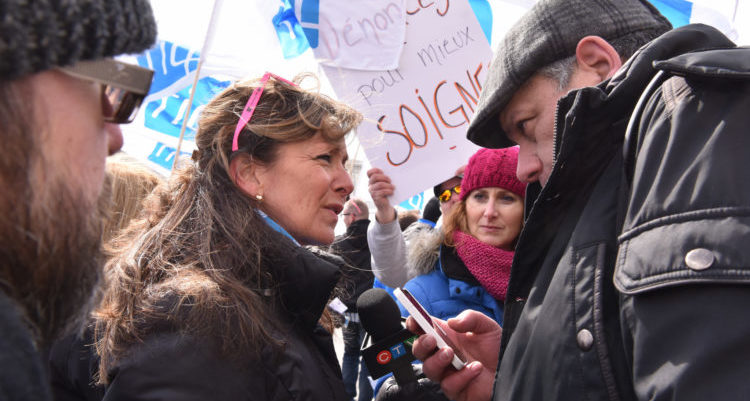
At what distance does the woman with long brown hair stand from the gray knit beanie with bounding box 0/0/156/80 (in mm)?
734

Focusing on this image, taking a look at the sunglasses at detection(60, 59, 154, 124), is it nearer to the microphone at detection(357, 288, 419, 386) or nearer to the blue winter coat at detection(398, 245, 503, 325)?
the microphone at detection(357, 288, 419, 386)

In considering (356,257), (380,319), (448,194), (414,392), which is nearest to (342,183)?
(380,319)

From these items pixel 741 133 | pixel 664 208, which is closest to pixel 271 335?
pixel 664 208

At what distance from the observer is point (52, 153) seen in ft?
2.62

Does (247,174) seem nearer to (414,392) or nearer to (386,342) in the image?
(386,342)

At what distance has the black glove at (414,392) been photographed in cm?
169

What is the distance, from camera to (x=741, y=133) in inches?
32.3

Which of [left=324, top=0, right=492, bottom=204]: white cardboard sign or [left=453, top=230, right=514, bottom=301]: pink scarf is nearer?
[left=453, top=230, right=514, bottom=301]: pink scarf

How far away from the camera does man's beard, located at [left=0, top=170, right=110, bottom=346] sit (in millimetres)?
735

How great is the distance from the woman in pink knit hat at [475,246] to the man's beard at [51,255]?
189cm

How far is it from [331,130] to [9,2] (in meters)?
1.38

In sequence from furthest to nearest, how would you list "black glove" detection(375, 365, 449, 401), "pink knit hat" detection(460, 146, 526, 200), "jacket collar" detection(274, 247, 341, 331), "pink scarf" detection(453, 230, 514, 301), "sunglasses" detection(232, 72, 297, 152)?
"pink knit hat" detection(460, 146, 526, 200) < "pink scarf" detection(453, 230, 514, 301) < "sunglasses" detection(232, 72, 297, 152) < "black glove" detection(375, 365, 449, 401) < "jacket collar" detection(274, 247, 341, 331)

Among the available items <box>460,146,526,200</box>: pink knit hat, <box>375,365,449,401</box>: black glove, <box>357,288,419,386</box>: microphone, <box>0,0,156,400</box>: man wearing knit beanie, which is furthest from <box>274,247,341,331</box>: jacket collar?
<box>460,146,526,200</box>: pink knit hat

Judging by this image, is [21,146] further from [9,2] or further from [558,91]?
[558,91]
